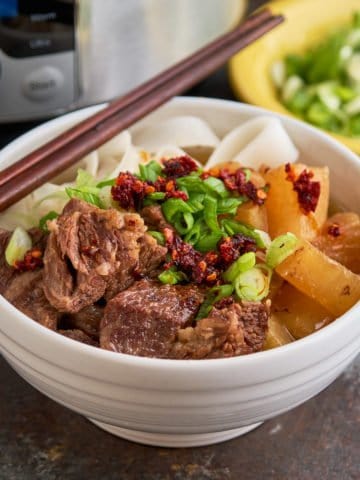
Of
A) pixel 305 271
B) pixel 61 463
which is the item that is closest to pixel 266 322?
pixel 305 271

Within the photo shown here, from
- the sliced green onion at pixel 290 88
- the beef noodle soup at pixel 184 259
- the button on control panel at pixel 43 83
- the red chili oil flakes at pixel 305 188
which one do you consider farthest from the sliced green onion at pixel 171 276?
the sliced green onion at pixel 290 88

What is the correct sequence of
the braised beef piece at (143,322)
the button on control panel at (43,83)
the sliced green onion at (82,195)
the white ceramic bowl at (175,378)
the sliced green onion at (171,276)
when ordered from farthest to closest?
the button on control panel at (43,83), the sliced green onion at (82,195), the sliced green onion at (171,276), the braised beef piece at (143,322), the white ceramic bowl at (175,378)

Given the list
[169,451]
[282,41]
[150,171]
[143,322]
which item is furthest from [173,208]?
[282,41]

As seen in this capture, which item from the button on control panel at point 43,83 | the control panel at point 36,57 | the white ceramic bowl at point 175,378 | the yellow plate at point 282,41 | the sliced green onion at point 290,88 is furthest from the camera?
the sliced green onion at point 290,88

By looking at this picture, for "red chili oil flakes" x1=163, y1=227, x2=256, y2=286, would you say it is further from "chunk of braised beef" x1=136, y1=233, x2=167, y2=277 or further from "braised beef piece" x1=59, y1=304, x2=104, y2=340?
"braised beef piece" x1=59, y1=304, x2=104, y2=340

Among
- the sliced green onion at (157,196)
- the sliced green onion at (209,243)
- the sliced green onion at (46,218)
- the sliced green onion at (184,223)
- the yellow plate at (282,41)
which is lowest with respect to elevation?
the yellow plate at (282,41)

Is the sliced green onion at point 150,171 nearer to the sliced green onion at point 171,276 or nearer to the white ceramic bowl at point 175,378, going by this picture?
the sliced green onion at point 171,276
